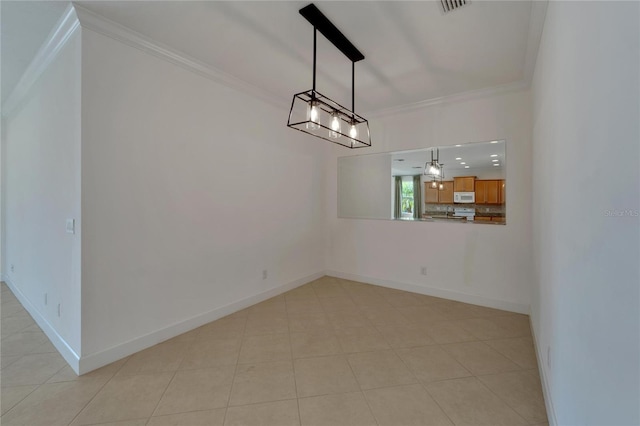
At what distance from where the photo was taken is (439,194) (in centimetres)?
396

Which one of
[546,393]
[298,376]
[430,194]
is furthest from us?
[430,194]

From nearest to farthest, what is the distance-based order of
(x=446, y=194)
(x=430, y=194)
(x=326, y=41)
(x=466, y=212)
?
1. (x=326, y=41)
2. (x=466, y=212)
3. (x=446, y=194)
4. (x=430, y=194)

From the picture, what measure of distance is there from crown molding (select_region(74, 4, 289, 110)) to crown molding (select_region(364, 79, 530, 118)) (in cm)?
177

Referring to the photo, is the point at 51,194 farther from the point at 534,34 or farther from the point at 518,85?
the point at 518,85

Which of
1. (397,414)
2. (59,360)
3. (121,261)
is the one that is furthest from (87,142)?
(397,414)

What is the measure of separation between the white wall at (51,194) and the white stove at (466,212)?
4.16 meters

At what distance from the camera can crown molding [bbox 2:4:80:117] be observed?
2150 millimetres

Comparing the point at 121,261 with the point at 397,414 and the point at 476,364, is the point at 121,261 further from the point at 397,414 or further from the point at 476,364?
the point at 476,364

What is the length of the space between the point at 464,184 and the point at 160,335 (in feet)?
13.3

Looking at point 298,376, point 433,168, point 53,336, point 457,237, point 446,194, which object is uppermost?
point 433,168

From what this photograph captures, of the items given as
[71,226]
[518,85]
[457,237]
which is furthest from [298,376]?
[518,85]

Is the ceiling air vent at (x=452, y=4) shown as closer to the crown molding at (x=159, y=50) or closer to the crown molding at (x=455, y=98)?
the crown molding at (x=455, y=98)

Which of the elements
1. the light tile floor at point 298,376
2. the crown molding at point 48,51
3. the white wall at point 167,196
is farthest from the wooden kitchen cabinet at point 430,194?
the crown molding at point 48,51

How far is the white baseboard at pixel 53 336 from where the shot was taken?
7.15 ft
